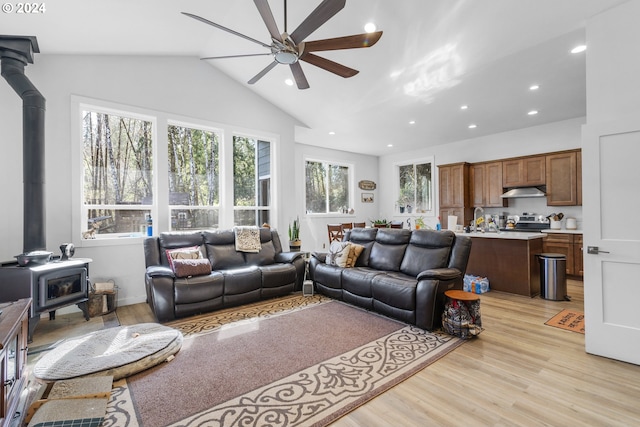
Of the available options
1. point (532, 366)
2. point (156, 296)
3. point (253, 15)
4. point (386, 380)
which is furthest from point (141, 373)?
point (253, 15)

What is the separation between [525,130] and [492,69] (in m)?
3.03

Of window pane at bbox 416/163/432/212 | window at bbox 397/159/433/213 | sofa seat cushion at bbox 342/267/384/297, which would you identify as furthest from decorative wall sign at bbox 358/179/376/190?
sofa seat cushion at bbox 342/267/384/297

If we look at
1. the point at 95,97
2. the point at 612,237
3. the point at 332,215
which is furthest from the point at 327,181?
the point at 612,237

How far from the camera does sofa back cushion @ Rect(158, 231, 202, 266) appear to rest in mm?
4047

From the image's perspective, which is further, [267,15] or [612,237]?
[612,237]

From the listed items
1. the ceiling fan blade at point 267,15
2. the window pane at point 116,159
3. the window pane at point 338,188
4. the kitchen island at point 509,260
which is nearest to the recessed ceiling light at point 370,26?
the ceiling fan blade at point 267,15

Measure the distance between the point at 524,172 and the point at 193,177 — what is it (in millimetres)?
6430

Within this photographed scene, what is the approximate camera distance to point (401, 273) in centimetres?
388

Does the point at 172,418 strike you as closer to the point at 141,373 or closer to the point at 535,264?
the point at 141,373

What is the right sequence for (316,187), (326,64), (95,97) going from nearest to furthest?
1. (326,64)
2. (95,97)
3. (316,187)

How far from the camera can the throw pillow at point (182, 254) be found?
385cm

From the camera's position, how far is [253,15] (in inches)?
150

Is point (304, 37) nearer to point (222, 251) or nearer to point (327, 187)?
point (222, 251)

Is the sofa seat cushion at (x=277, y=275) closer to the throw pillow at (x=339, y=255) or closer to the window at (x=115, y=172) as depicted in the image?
the throw pillow at (x=339, y=255)
